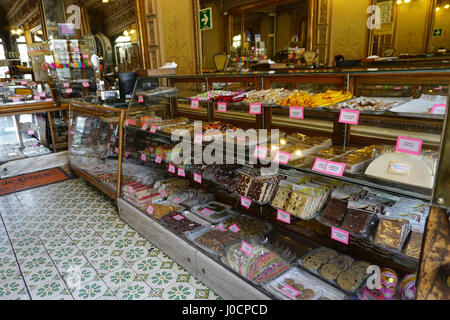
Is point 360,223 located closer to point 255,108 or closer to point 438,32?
point 255,108

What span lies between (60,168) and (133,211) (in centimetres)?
318

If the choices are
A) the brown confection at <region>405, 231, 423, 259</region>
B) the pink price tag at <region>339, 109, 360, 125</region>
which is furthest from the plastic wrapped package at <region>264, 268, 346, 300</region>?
the pink price tag at <region>339, 109, 360, 125</region>

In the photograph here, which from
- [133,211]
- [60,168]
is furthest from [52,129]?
[133,211]

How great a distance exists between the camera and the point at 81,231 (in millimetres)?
3541

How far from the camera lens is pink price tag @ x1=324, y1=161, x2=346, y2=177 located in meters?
1.86

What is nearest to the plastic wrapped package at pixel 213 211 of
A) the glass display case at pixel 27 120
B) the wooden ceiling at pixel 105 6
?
the glass display case at pixel 27 120

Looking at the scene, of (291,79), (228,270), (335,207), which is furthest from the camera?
(291,79)

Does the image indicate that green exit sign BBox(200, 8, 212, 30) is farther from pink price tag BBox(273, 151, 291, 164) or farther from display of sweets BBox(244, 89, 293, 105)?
pink price tag BBox(273, 151, 291, 164)

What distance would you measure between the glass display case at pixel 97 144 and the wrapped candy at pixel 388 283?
9.66 feet

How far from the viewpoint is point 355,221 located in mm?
1977

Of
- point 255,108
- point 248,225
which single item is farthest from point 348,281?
point 255,108

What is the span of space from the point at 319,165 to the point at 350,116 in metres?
0.36

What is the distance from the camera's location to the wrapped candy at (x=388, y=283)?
1.96m
